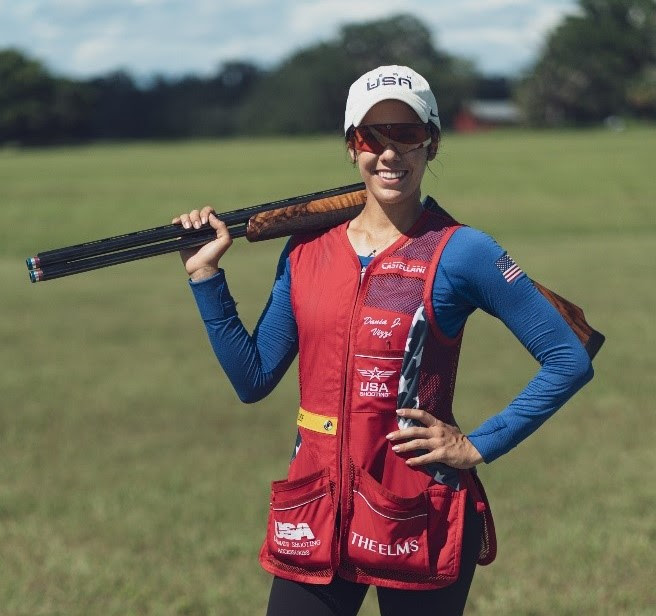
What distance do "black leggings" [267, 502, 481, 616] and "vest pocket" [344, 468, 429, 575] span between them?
5.0 inches

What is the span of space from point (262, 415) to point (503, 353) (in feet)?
15.4

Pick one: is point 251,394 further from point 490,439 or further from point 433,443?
point 490,439

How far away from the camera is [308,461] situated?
394cm

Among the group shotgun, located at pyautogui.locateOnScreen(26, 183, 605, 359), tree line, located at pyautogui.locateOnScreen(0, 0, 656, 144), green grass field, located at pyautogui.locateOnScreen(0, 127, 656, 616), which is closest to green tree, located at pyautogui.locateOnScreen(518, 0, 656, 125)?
tree line, located at pyautogui.locateOnScreen(0, 0, 656, 144)

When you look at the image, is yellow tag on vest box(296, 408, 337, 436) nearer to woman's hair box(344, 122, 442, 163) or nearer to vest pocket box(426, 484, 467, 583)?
vest pocket box(426, 484, 467, 583)

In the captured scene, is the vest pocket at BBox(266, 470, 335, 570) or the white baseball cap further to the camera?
the vest pocket at BBox(266, 470, 335, 570)

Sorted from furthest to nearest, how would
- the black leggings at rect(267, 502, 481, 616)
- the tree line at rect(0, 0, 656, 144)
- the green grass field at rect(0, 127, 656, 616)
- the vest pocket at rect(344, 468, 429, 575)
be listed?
the tree line at rect(0, 0, 656, 144) < the green grass field at rect(0, 127, 656, 616) < the black leggings at rect(267, 502, 481, 616) < the vest pocket at rect(344, 468, 429, 575)

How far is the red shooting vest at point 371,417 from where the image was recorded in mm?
3760

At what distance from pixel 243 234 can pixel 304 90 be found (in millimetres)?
124917

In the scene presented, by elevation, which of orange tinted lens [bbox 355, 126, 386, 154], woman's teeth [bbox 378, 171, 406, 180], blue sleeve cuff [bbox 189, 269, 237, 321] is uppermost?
orange tinted lens [bbox 355, 126, 386, 154]

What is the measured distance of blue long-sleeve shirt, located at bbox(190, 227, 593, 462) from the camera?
3732 mm

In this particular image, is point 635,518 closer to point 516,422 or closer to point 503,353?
point 516,422

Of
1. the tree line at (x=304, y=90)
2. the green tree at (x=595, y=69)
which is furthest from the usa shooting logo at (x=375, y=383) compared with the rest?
the green tree at (x=595, y=69)

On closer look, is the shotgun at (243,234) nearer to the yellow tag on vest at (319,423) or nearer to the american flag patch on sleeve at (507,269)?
the american flag patch on sleeve at (507,269)
